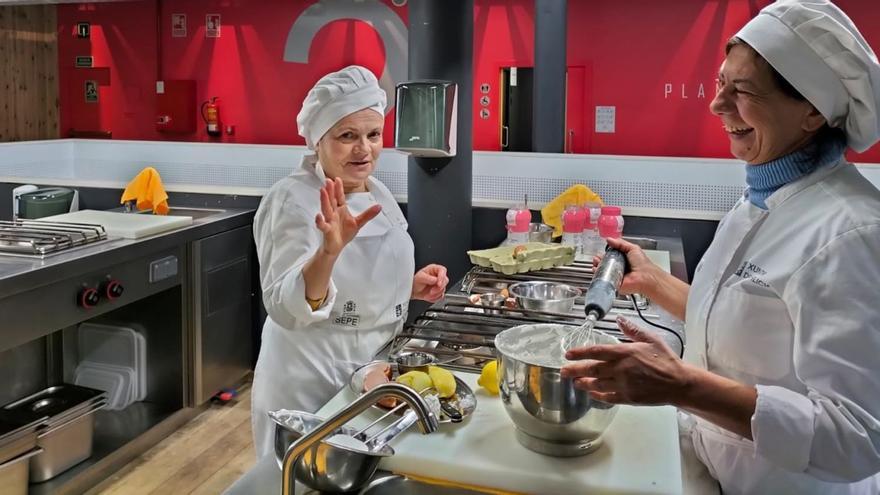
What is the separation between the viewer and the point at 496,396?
1542mm

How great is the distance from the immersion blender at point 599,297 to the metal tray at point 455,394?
21 centimetres

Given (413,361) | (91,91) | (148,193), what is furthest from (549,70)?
(91,91)

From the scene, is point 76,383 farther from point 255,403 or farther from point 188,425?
point 255,403

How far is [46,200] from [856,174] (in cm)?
396

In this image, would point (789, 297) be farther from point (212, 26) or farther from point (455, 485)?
point (212, 26)

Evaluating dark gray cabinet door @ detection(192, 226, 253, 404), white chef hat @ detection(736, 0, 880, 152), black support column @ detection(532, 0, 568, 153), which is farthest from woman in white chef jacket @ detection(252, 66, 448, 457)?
black support column @ detection(532, 0, 568, 153)

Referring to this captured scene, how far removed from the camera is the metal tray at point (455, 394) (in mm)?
1410

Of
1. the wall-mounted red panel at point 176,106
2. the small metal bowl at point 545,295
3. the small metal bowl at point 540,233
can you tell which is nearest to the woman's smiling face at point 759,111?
the small metal bowl at point 545,295

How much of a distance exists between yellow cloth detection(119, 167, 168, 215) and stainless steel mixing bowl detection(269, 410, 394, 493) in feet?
10.3

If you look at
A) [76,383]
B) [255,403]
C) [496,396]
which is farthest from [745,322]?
[76,383]

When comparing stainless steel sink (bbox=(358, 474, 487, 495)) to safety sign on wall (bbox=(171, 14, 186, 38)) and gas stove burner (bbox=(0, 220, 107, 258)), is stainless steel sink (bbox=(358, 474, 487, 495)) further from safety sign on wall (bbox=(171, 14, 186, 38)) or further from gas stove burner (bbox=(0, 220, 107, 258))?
safety sign on wall (bbox=(171, 14, 186, 38))

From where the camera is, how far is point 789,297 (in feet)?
3.94

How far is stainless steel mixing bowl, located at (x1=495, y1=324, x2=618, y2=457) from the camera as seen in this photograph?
1.22m

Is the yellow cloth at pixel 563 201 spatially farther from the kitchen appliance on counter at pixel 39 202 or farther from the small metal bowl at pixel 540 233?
the kitchen appliance on counter at pixel 39 202
